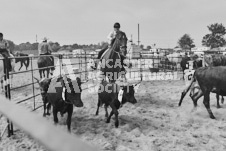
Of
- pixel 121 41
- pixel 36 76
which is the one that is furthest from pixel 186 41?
pixel 121 41

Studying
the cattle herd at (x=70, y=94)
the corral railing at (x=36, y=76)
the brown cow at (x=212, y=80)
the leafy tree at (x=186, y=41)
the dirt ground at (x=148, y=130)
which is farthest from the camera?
the leafy tree at (x=186, y=41)

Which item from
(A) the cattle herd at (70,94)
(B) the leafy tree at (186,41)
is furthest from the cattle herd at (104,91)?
(B) the leafy tree at (186,41)

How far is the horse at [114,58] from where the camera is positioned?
6.57 m

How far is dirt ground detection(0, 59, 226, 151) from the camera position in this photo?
362cm

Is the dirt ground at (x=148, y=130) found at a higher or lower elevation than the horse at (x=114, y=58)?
lower

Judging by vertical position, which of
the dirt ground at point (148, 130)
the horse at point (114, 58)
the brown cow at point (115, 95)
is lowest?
the dirt ground at point (148, 130)

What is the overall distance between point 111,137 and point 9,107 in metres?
3.32

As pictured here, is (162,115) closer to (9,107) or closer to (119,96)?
(119,96)

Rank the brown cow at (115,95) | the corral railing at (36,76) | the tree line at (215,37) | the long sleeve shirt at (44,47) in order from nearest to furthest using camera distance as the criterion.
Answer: the corral railing at (36,76) < the brown cow at (115,95) < the long sleeve shirt at (44,47) < the tree line at (215,37)

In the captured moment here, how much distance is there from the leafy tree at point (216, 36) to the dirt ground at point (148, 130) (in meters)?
55.3

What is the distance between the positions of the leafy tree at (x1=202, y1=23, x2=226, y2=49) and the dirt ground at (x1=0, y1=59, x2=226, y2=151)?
5527cm

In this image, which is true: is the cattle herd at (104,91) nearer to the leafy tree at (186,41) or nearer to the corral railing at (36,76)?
the corral railing at (36,76)

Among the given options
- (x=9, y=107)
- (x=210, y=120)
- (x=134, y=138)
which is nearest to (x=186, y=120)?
(x=210, y=120)

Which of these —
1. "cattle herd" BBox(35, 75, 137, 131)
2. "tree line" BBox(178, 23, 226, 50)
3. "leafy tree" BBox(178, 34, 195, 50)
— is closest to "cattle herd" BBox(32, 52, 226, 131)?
"cattle herd" BBox(35, 75, 137, 131)
